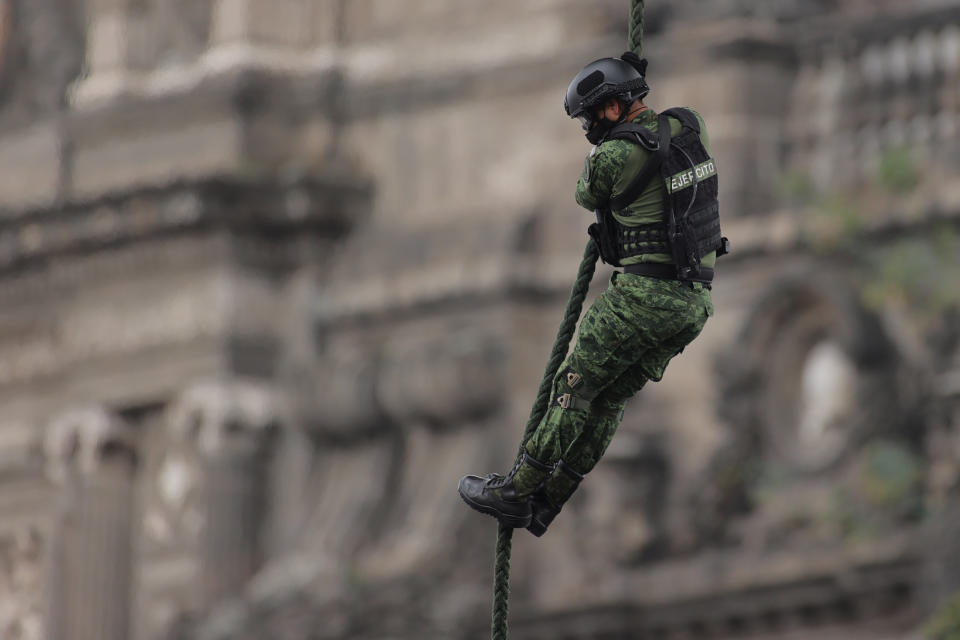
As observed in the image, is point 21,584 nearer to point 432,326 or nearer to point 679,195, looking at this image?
point 432,326

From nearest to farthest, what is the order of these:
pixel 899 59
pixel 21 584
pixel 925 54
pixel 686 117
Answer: pixel 686 117 → pixel 925 54 → pixel 899 59 → pixel 21 584

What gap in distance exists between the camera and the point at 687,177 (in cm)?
1617

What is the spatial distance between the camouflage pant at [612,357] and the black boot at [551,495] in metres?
0.05

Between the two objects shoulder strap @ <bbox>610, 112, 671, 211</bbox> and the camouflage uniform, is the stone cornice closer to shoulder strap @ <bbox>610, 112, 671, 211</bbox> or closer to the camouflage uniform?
the camouflage uniform

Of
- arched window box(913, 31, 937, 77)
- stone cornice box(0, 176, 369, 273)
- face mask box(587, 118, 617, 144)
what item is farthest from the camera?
stone cornice box(0, 176, 369, 273)

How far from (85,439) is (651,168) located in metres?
23.0

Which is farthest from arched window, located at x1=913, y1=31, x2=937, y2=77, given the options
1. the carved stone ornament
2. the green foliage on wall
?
the carved stone ornament

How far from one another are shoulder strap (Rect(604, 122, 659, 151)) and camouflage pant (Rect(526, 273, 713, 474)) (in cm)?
57

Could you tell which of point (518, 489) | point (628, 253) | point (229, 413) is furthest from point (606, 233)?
point (229, 413)

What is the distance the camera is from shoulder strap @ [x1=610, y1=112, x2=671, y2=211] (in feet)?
53.2

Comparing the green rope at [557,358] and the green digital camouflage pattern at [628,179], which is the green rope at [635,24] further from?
the green digital camouflage pattern at [628,179]

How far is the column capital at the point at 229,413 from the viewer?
37.3 metres

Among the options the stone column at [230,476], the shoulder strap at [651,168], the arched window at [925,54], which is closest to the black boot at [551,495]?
the shoulder strap at [651,168]

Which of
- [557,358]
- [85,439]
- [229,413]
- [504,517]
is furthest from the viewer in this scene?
[85,439]
